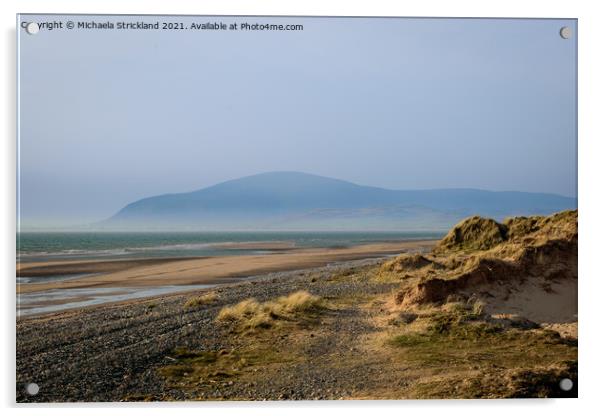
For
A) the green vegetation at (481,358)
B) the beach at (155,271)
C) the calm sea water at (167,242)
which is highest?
the calm sea water at (167,242)

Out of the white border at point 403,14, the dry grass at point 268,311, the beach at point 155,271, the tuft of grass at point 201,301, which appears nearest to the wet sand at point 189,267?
the beach at point 155,271

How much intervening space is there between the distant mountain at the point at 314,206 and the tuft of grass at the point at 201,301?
2.23 ft

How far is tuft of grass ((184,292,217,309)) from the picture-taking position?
4957 mm

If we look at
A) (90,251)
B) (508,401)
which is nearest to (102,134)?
(90,251)

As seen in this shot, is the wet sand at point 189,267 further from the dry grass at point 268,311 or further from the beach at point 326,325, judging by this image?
the dry grass at point 268,311

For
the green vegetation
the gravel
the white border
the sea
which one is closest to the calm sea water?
the sea

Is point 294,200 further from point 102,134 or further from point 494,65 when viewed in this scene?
point 494,65

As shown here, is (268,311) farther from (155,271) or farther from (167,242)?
(155,271)

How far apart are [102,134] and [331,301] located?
2.43m

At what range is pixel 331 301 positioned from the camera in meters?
4.91

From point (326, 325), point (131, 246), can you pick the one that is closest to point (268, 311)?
point (326, 325)

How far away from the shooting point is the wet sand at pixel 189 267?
→ 446 cm

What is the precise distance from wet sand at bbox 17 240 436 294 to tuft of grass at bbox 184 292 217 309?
0.44ft

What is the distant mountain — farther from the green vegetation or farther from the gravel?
the green vegetation
